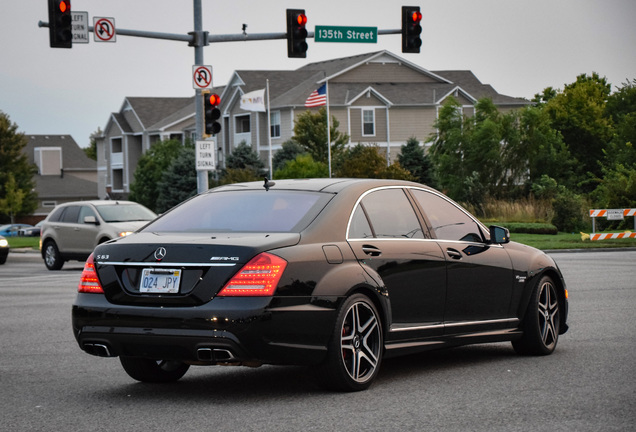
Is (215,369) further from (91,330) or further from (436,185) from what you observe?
(436,185)

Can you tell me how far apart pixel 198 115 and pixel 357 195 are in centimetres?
1672

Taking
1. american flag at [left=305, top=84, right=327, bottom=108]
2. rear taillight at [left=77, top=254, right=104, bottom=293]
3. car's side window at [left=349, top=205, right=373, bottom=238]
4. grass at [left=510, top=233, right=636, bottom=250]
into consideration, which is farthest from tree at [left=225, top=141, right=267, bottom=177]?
rear taillight at [left=77, top=254, right=104, bottom=293]

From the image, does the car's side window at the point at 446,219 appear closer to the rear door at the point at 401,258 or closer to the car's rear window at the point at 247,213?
the rear door at the point at 401,258

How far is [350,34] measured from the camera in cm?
2586

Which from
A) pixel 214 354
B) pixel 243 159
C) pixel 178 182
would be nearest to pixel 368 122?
pixel 243 159

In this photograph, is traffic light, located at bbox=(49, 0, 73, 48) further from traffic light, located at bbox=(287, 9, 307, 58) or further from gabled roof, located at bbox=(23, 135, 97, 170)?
gabled roof, located at bbox=(23, 135, 97, 170)

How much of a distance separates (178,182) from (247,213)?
54599mm

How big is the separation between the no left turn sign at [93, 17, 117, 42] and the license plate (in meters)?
17.2

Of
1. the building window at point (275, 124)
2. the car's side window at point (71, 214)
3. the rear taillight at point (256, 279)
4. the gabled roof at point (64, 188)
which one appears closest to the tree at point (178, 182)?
the building window at point (275, 124)

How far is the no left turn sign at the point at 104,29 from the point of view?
23.5m

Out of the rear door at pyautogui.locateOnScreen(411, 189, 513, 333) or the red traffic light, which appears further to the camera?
the red traffic light

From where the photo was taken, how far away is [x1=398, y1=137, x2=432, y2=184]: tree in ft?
190

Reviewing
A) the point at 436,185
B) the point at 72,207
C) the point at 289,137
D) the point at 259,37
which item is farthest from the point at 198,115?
the point at 289,137

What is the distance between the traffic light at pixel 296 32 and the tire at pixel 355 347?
57.1 ft
